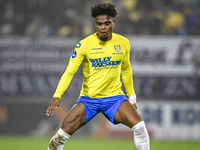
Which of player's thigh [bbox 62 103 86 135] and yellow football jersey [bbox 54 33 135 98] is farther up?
yellow football jersey [bbox 54 33 135 98]

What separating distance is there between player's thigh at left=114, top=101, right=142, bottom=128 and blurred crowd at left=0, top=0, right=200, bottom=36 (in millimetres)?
4817

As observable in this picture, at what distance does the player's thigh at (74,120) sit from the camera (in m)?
4.54

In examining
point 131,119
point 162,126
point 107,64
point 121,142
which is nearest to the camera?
point 131,119

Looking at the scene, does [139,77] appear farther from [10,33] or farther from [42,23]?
[10,33]

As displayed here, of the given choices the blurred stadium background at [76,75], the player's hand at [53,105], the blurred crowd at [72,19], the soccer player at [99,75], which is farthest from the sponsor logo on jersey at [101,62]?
the blurred crowd at [72,19]

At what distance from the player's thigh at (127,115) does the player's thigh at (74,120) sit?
0.45 metres

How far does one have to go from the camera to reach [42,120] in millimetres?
9133

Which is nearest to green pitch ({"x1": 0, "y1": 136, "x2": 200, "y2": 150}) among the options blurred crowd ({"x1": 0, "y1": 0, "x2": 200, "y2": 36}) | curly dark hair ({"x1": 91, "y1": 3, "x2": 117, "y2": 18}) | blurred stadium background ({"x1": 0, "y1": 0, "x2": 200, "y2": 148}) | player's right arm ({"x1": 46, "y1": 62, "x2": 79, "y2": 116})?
blurred stadium background ({"x1": 0, "y1": 0, "x2": 200, "y2": 148})

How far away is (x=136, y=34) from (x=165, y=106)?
2026 mm

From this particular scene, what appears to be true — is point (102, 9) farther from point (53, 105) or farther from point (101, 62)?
point (53, 105)

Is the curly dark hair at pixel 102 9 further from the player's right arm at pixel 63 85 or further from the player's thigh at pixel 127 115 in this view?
the player's thigh at pixel 127 115

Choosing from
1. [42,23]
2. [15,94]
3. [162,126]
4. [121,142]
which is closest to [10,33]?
[42,23]

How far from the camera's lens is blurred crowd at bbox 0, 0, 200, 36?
30.3ft

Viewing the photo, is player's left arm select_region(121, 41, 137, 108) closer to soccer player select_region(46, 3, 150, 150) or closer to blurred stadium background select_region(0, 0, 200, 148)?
soccer player select_region(46, 3, 150, 150)
